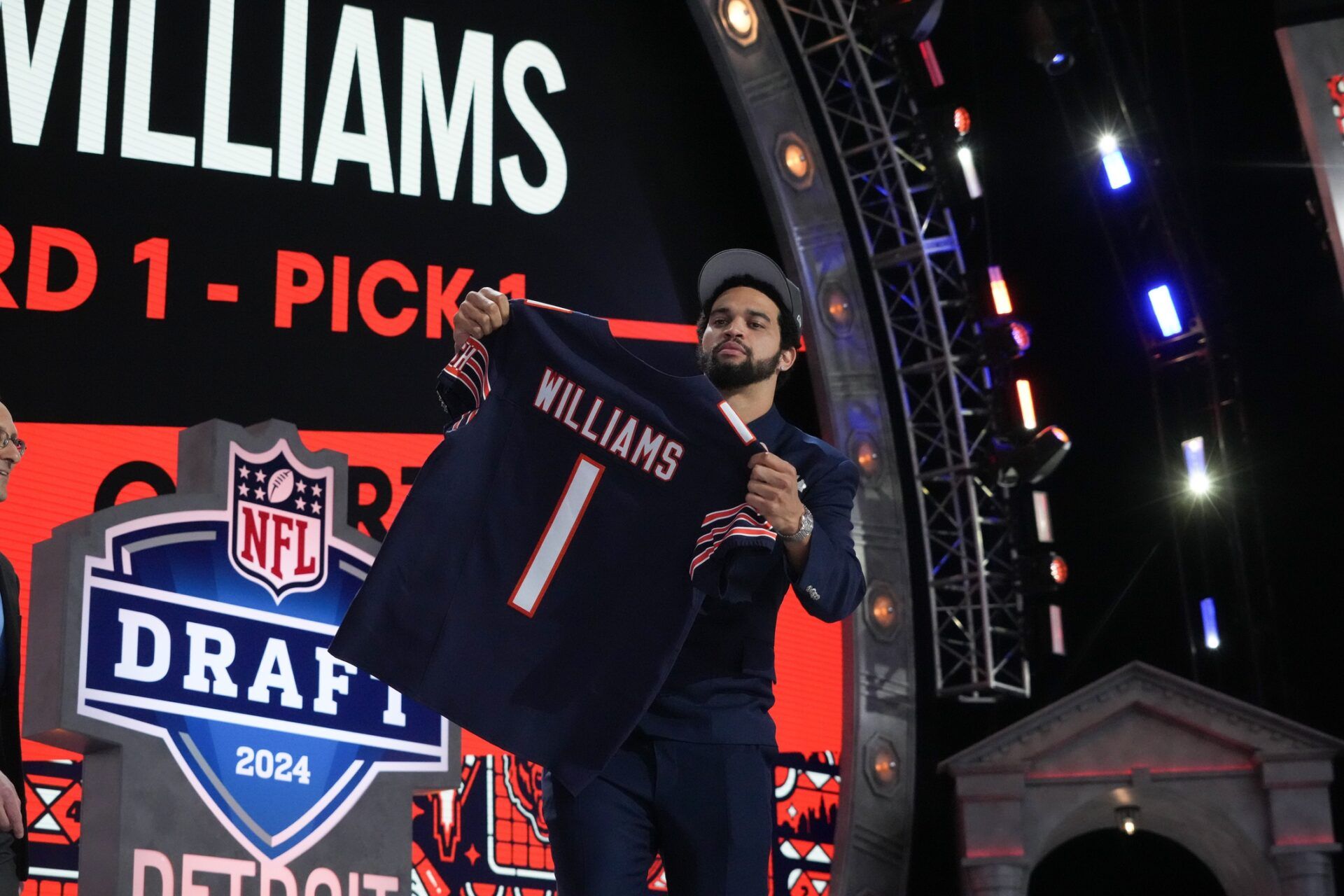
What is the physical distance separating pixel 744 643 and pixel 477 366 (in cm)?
70

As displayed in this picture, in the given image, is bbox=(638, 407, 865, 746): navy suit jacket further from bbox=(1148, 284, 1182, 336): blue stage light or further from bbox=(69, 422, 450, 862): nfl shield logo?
bbox=(1148, 284, 1182, 336): blue stage light

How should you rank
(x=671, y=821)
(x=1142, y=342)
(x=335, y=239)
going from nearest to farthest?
(x=671, y=821) → (x=335, y=239) → (x=1142, y=342)

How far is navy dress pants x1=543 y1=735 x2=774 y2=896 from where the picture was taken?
242 cm

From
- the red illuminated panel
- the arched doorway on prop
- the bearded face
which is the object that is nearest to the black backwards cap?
the bearded face

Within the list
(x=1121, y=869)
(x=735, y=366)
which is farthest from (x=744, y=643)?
(x=1121, y=869)

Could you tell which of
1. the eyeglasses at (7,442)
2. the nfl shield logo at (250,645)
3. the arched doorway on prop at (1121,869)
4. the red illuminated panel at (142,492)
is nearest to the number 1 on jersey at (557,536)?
the eyeglasses at (7,442)

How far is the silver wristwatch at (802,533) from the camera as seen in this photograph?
8.14ft

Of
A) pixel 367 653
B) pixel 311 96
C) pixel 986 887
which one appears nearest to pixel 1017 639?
pixel 986 887

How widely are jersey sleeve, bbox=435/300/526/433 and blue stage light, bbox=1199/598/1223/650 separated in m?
8.95

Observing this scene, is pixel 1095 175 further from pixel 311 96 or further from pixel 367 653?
pixel 367 653

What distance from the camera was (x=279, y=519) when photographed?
436 centimetres

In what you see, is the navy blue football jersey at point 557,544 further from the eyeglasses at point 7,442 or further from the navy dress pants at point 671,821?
the eyeglasses at point 7,442

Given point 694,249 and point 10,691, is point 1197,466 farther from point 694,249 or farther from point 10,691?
point 10,691

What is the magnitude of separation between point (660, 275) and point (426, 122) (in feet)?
5.97
